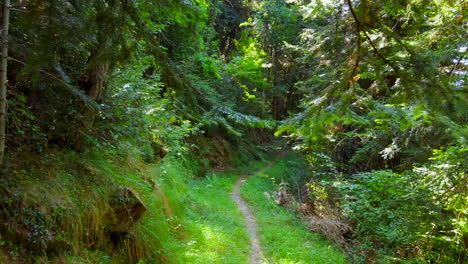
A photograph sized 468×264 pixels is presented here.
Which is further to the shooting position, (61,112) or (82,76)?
(82,76)

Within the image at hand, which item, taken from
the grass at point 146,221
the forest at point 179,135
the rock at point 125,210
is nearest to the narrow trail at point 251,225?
the forest at point 179,135

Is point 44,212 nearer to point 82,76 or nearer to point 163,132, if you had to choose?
point 82,76

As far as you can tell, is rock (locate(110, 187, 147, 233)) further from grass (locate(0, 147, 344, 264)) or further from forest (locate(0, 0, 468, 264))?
grass (locate(0, 147, 344, 264))

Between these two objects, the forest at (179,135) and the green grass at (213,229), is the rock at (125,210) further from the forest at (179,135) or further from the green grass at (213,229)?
the green grass at (213,229)

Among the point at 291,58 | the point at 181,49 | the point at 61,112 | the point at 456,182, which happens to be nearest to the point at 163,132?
the point at 61,112

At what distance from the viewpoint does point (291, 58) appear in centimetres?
2041

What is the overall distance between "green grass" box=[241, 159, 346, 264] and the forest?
0.06m

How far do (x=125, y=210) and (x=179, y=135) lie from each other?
4540 millimetres

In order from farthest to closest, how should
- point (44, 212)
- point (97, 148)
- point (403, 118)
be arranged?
point (97, 148), point (44, 212), point (403, 118)

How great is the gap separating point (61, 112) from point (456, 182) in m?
6.09

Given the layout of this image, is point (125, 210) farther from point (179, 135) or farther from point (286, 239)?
point (286, 239)

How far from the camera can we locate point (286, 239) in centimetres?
767

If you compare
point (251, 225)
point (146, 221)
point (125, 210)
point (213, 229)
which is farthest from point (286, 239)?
point (125, 210)

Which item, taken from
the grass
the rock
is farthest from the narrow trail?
the rock
